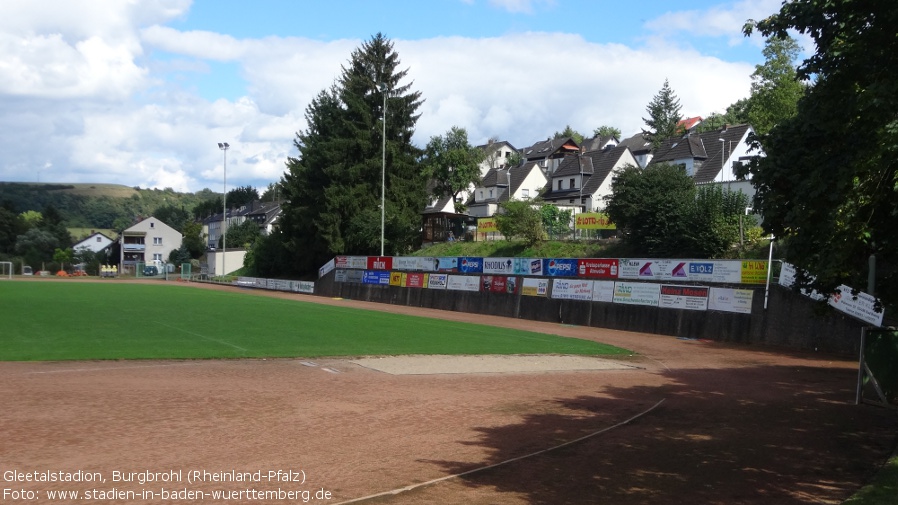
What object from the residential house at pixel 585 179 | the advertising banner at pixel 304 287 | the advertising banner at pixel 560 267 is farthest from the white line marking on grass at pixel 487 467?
the residential house at pixel 585 179

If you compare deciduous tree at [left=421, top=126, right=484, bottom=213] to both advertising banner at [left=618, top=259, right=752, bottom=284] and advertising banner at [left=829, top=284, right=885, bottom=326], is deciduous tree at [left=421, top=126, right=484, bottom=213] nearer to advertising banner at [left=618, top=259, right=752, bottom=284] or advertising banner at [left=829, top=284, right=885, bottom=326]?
advertising banner at [left=618, top=259, right=752, bottom=284]

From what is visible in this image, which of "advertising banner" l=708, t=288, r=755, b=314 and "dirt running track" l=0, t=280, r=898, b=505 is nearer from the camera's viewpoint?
"dirt running track" l=0, t=280, r=898, b=505

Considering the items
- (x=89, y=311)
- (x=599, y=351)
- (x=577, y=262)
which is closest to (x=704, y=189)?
(x=577, y=262)

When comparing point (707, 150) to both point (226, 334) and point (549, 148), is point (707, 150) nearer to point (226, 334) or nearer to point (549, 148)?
point (549, 148)

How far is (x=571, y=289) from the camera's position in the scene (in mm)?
36875

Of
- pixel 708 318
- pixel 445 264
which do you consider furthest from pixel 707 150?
pixel 708 318

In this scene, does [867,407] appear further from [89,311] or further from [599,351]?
[89,311]

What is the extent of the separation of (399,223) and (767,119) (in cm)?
2910

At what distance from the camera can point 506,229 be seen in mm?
51188

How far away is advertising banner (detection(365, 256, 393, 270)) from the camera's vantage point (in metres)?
51.2

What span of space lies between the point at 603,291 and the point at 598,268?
48.9 inches

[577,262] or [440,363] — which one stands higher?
[577,262]

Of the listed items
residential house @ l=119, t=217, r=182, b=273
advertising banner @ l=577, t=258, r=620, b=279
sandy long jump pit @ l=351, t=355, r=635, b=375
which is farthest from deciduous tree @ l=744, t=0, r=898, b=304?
residential house @ l=119, t=217, r=182, b=273

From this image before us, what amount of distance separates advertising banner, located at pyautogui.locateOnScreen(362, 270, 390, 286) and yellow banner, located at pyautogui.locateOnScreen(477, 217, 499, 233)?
9.18 metres
